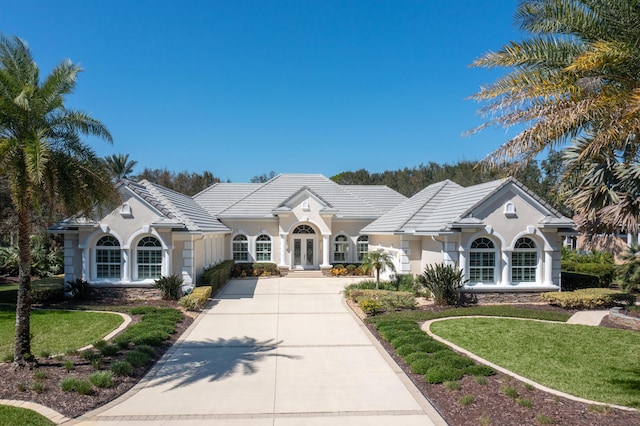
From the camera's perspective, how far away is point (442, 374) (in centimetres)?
899

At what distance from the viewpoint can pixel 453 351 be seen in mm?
10875

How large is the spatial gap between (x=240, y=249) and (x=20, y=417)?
77.5 ft

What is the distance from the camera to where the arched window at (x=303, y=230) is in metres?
30.4

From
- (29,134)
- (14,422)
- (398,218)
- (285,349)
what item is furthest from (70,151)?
(398,218)

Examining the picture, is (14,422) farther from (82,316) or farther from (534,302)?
(534,302)

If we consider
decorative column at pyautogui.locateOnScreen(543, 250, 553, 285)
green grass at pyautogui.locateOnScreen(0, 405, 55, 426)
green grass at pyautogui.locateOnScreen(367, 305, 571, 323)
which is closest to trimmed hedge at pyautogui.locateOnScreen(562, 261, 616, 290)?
decorative column at pyautogui.locateOnScreen(543, 250, 553, 285)

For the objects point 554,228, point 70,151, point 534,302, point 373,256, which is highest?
point 70,151

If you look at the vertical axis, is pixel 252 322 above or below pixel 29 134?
below

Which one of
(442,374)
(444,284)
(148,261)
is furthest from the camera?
(148,261)

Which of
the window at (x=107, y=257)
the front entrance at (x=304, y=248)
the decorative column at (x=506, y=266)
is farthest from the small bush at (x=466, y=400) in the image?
the front entrance at (x=304, y=248)

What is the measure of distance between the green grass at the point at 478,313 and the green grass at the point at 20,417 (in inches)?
390

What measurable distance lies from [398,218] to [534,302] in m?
8.51

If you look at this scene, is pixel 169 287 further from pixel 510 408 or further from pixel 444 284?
pixel 510 408

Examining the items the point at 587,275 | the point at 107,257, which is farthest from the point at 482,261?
the point at 107,257
